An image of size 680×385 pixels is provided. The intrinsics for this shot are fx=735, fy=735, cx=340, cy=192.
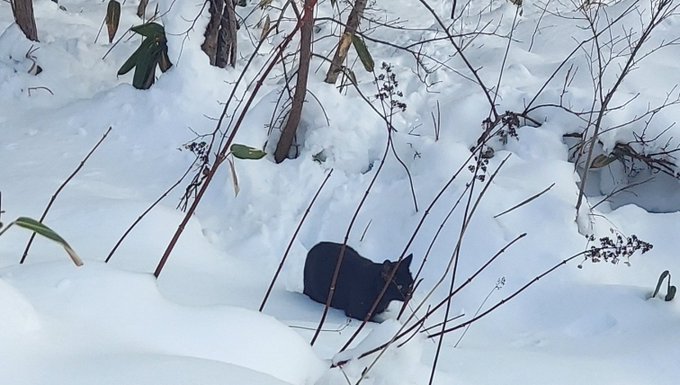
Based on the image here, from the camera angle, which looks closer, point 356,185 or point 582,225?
point 582,225

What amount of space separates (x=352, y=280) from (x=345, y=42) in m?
1.66

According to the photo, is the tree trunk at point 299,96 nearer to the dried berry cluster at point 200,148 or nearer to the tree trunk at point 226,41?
the dried berry cluster at point 200,148

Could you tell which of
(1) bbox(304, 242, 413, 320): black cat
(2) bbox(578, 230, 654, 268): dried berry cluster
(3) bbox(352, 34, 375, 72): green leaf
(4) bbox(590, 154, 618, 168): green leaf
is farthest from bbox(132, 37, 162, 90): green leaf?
(2) bbox(578, 230, 654, 268): dried berry cluster

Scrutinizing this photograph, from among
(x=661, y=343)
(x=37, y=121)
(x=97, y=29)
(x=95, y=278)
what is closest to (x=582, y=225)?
(x=661, y=343)

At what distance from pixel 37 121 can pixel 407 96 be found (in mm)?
1853

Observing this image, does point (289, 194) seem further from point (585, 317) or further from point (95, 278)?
point (95, 278)

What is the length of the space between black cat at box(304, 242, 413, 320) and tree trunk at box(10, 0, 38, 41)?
99.3 inches

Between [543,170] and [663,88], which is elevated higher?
[663,88]

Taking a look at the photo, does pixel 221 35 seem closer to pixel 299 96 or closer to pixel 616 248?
pixel 299 96

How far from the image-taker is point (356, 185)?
3.12 metres

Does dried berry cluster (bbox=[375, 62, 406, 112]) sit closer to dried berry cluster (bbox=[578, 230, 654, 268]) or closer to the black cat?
the black cat

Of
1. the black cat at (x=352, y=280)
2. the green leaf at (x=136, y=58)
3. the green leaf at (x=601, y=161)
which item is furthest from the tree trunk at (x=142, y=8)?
the green leaf at (x=601, y=161)

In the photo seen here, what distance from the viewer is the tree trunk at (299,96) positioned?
296cm

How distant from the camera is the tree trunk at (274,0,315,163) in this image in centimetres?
296
